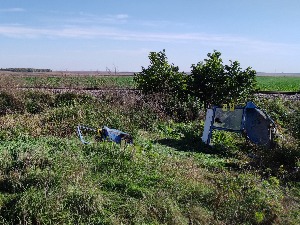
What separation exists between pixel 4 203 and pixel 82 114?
7456 mm

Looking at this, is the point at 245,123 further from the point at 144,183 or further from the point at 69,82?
the point at 69,82

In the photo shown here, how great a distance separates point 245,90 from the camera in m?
17.9

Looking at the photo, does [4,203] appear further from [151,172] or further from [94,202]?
[151,172]

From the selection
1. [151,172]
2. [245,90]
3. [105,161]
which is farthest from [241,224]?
[245,90]

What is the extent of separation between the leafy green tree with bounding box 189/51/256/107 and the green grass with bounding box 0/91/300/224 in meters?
5.91

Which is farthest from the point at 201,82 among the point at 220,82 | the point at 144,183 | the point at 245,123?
the point at 144,183

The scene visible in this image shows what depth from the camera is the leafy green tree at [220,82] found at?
58.4 ft

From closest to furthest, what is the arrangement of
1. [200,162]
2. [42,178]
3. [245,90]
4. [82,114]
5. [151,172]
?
1. [42,178]
2. [151,172]
3. [200,162]
4. [82,114]
5. [245,90]

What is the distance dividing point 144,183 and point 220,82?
1136 centimetres

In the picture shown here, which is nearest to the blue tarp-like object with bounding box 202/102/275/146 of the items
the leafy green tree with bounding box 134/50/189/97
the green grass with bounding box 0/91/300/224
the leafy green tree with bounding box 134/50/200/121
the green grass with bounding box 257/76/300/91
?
the green grass with bounding box 0/91/300/224

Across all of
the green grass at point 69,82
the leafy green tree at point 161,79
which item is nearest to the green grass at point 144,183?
the leafy green tree at point 161,79

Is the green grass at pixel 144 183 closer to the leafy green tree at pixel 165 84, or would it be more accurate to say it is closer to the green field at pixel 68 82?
the leafy green tree at pixel 165 84

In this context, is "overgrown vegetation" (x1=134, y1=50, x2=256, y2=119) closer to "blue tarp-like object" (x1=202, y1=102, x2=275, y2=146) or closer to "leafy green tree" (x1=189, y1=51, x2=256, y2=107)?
"leafy green tree" (x1=189, y1=51, x2=256, y2=107)

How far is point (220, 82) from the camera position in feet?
58.9
